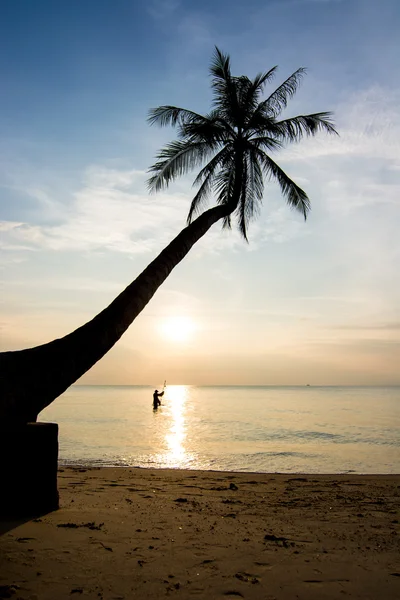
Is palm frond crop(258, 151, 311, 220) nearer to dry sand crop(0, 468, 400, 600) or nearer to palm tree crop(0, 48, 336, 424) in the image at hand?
palm tree crop(0, 48, 336, 424)

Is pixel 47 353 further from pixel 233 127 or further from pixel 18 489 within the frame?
pixel 233 127

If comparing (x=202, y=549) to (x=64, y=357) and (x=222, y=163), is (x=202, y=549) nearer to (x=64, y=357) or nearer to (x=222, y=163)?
(x=64, y=357)

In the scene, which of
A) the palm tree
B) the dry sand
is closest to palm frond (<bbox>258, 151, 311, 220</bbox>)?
the palm tree

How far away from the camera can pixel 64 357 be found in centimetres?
600

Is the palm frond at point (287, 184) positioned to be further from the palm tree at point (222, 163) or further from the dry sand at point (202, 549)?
the dry sand at point (202, 549)

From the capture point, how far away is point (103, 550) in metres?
Answer: 4.52

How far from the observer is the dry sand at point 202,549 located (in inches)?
147

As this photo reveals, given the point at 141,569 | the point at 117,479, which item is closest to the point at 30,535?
the point at 141,569

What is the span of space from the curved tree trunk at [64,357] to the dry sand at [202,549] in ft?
4.49

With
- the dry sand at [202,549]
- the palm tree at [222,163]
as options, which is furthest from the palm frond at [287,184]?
the dry sand at [202,549]

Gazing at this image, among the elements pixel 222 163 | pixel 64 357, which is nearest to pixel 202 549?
pixel 64 357

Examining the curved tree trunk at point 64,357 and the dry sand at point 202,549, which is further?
the curved tree trunk at point 64,357

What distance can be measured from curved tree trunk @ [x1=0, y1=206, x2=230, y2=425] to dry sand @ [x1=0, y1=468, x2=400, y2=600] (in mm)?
1368

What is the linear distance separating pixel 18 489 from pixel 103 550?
1500 millimetres
